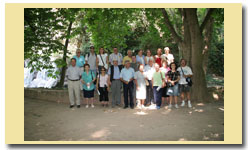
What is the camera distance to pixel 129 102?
9.91m

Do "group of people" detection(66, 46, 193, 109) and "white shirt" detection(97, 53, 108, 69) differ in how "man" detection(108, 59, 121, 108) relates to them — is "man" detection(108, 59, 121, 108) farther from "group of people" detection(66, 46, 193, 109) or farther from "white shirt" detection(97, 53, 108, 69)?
"white shirt" detection(97, 53, 108, 69)

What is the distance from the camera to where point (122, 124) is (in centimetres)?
710

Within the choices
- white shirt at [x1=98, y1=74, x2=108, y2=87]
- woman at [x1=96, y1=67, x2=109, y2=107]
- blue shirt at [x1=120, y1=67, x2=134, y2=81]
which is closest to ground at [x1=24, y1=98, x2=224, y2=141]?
woman at [x1=96, y1=67, x2=109, y2=107]

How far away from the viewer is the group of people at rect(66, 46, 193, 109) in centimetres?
920

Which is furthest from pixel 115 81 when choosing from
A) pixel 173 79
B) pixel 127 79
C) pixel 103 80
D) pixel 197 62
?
pixel 197 62

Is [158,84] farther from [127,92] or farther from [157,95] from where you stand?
[127,92]

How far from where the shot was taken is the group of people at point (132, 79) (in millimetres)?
9195

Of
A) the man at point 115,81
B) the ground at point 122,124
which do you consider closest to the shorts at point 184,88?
the ground at point 122,124

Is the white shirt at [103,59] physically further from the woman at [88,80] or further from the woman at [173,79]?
the woman at [173,79]

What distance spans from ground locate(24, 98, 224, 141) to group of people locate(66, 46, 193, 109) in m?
0.56

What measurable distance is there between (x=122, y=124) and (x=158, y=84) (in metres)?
2.68

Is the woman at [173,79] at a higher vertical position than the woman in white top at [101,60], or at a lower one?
lower

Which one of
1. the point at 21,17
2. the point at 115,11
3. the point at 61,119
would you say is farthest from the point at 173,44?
the point at 21,17
